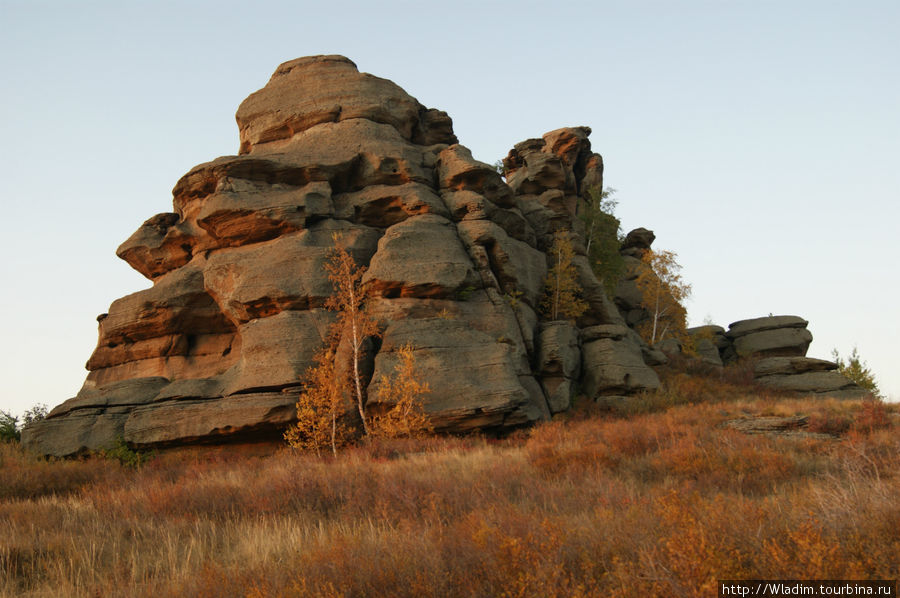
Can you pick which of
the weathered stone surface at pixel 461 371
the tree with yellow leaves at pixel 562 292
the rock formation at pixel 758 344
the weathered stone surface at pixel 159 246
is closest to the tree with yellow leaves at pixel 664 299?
the rock formation at pixel 758 344

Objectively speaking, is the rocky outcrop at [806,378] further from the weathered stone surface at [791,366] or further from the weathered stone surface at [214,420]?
the weathered stone surface at [214,420]

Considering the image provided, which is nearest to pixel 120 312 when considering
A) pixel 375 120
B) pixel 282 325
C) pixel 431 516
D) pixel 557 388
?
pixel 282 325

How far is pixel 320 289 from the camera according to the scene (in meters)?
25.5

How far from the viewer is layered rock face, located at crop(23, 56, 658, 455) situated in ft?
76.2

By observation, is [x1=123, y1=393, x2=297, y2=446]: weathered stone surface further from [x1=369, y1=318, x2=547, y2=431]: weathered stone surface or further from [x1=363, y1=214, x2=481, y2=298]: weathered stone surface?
[x1=363, y1=214, x2=481, y2=298]: weathered stone surface

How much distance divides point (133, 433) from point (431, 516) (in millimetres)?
19763

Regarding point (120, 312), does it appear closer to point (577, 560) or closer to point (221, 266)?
point (221, 266)

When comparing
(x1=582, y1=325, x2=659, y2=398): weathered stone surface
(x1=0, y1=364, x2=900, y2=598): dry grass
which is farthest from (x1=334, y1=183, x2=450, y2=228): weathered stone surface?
(x1=0, y1=364, x2=900, y2=598): dry grass

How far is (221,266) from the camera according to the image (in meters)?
27.0

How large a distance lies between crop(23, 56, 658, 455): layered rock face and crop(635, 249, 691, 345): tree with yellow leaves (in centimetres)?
1058

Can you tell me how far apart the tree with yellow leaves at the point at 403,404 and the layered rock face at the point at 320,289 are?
64cm

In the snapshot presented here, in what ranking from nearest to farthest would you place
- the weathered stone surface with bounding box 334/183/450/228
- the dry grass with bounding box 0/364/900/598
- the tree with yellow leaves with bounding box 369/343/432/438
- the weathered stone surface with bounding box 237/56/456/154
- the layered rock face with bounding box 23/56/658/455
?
the dry grass with bounding box 0/364/900/598 → the tree with yellow leaves with bounding box 369/343/432/438 → the layered rock face with bounding box 23/56/658/455 → the weathered stone surface with bounding box 334/183/450/228 → the weathered stone surface with bounding box 237/56/456/154

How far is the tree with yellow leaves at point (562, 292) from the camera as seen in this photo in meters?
33.1

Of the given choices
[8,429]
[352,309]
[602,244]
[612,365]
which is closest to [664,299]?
[602,244]
